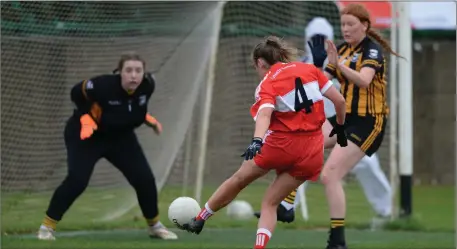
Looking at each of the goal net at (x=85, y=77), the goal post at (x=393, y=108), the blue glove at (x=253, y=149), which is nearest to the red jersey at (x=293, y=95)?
the blue glove at (x=253, y=149)

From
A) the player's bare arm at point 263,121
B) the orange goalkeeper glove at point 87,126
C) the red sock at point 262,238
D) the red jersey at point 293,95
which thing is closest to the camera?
the player's bare arm at point 263,121

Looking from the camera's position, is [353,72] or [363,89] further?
[363,89]

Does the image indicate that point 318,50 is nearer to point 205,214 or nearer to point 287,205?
point 287,205

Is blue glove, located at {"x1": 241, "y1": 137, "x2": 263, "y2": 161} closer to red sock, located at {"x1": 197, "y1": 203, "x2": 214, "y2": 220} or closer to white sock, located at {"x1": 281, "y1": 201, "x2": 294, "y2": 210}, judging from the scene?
red sock, located at {"x1": 197, "y1": 203, "x2": 214, "y2": 220}

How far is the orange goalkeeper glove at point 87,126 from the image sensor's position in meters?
8.72

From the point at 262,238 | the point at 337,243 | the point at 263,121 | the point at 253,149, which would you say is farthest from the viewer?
the point at 337,243

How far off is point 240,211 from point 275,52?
→ 4.93m

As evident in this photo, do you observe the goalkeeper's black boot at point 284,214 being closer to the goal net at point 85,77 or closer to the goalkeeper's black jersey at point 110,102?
the goalkeeper's black jersey at point 110,102

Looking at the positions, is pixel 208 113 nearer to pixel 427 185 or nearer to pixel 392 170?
pixel 392 170

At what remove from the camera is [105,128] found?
903cm

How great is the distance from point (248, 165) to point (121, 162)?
2.69 metres

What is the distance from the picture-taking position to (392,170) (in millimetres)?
10992

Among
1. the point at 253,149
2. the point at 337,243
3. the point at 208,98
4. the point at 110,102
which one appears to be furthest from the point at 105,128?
the point at 253,149

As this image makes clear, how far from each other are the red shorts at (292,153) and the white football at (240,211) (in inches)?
183
